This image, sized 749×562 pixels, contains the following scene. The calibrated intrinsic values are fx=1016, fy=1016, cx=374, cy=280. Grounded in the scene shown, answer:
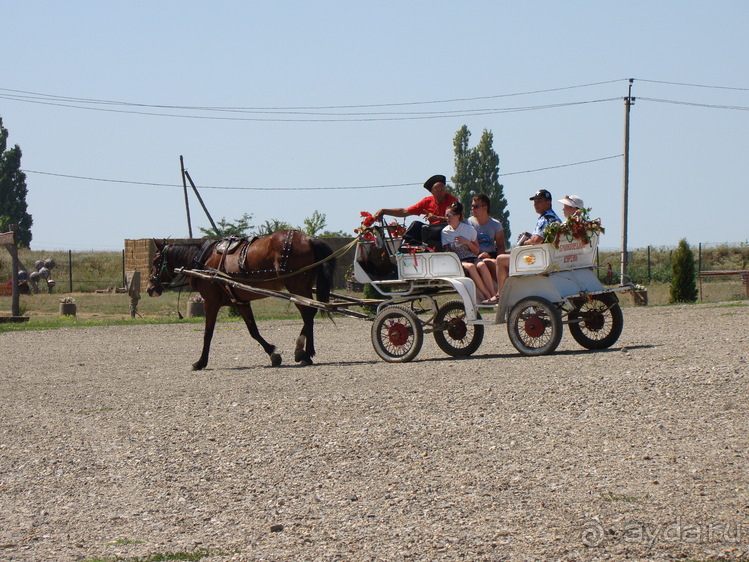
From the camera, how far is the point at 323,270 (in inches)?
564

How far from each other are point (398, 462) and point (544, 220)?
5.94 meters

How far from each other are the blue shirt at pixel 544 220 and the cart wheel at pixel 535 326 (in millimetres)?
854

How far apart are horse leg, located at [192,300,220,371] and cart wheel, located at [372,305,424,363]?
8.13 feet

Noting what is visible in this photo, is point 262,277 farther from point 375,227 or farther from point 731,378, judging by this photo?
point 731,378

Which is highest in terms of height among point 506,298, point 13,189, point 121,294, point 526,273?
point 13,189

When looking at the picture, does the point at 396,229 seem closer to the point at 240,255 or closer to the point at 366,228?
the point at 366,228

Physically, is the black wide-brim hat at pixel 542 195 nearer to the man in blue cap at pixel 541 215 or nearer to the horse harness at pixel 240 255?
the man in blue cap at pixel 541 215

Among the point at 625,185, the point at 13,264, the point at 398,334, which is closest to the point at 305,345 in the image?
the point at 398,334

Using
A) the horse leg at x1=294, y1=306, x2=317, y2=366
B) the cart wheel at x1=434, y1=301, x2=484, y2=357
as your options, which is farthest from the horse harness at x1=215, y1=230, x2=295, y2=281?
the cart wheel at x1=434, y1=301, x2=484, y2=357

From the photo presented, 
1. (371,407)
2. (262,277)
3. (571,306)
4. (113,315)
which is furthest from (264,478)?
(113,315)

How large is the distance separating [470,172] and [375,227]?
58.6 m

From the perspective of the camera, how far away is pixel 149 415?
9.52 metres

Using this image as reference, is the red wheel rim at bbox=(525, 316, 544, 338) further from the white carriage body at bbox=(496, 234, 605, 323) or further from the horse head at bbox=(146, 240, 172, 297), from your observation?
the horse head at bbox=(146, 240, 172, 297)

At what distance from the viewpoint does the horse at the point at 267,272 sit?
1426 centimetres
